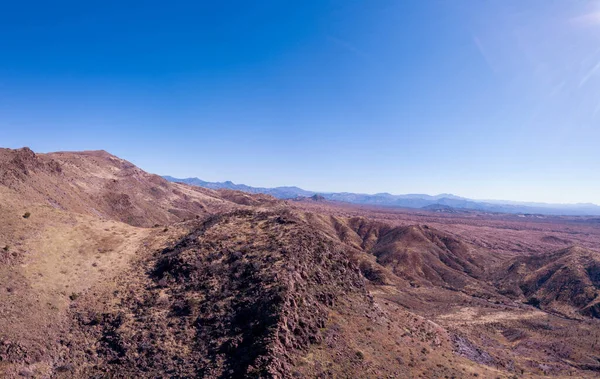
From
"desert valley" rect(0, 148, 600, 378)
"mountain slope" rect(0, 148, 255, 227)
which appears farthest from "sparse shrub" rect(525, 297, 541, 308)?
"mountain slope" rect(0, 148, 255, 227)

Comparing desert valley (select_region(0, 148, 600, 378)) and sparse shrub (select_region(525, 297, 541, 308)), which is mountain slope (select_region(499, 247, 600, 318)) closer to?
sparse shrub (select_region(525, 297, 541, 308))

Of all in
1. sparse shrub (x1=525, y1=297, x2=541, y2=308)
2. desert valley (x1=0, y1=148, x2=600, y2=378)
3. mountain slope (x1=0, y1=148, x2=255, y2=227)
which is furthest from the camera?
sparse shrub (x1=525, y1=297, x2=541, y2=308)

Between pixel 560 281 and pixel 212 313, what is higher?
pixel 212 313

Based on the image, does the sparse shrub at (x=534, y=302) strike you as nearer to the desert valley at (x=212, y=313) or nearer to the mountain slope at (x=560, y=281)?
the mountain slope at (x=560, y=281)

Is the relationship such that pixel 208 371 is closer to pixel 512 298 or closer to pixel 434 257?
pixel 512 298

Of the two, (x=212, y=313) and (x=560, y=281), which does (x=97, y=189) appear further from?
(x=560, y=281)

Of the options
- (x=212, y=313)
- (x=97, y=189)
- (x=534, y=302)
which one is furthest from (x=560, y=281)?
(x=97, y=189)

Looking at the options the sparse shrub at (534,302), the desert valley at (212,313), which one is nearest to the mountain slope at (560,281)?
the sparse shrub at (534,302)

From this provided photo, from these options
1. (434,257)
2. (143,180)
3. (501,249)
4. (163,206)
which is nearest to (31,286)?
(163,206)

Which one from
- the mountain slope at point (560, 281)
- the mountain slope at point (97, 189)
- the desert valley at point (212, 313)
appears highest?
the mountain slope at point (97, 189)

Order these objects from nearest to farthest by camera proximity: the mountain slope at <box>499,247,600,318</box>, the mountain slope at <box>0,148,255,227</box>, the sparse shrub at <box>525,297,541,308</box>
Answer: the mountain slope at <box>0,148,255,227</box>
the mountain slope at <box>499,247,600,318</box>
the sparse shrub at <box>525,297,541,308</box>

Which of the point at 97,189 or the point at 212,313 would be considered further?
the point at 97,189

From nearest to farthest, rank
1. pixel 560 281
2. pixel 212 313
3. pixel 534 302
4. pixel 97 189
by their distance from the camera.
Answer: pixel 212 313
pixel 534 302
pixel 560 281
pixel 97 189
